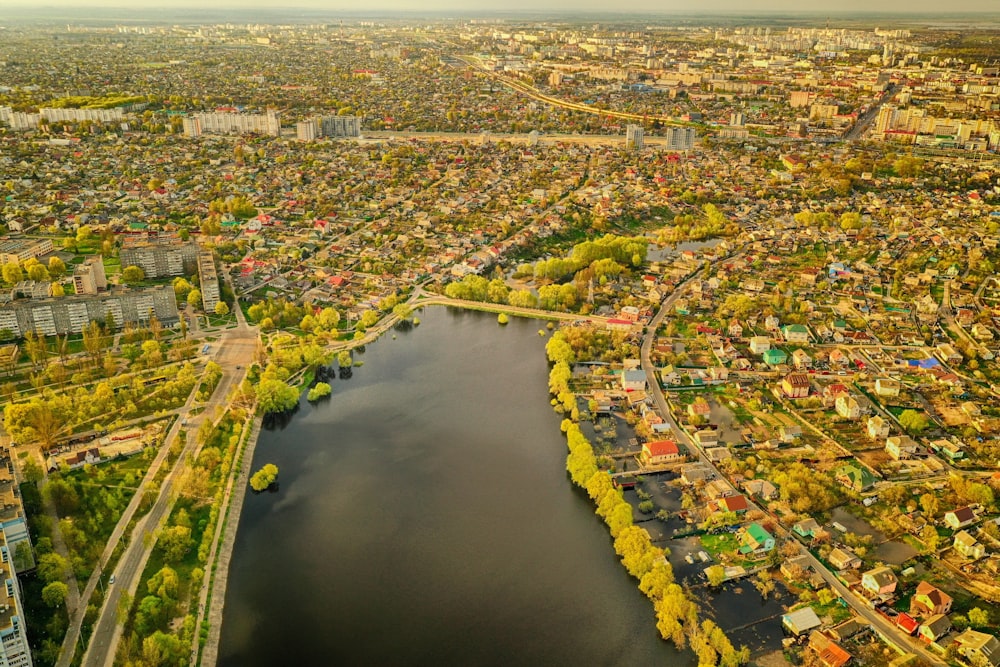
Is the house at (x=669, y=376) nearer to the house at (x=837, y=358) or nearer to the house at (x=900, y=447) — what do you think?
the house at (x=837, y=358)

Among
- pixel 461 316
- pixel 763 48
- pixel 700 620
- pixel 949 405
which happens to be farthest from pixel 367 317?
pixel 763 48

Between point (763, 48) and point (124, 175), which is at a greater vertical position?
point (763, 48)

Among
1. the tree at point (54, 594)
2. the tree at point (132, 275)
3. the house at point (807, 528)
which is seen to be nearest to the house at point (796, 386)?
the house at point (807, 528)

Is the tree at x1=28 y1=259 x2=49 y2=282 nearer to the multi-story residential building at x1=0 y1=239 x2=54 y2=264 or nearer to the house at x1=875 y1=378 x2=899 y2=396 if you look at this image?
the multi-story residential building at x1=0 y1=239 x2=54 y2=264

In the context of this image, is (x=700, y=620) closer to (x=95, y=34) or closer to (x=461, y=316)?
(x=461, y=316)

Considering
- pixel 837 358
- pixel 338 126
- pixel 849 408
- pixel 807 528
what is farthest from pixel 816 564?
pixel 338 126

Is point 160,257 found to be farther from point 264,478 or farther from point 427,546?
point 427,546

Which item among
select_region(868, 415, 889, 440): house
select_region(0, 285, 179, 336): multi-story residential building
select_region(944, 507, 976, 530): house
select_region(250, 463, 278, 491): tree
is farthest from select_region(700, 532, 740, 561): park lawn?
select_region(0, 285, 179, 336): multi-story residential building
